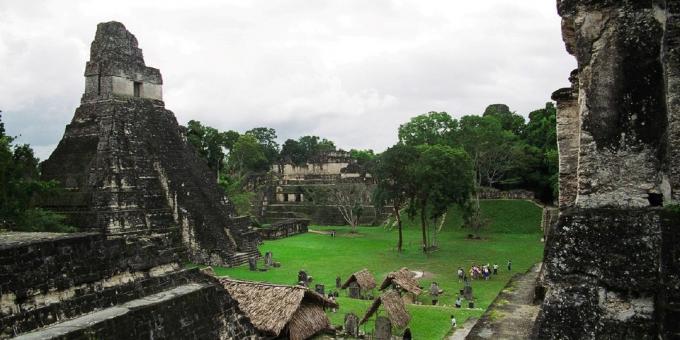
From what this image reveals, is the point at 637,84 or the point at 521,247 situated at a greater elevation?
the point at 637,84

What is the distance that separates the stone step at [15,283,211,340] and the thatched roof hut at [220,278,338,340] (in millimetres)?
3798

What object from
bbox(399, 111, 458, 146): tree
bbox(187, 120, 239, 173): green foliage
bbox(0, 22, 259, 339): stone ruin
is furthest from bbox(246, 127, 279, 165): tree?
bbox(0, 22, 259, 339): stone ruin

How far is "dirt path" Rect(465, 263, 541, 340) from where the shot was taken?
715 cm

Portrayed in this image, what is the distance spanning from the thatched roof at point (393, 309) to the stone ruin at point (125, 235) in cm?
499

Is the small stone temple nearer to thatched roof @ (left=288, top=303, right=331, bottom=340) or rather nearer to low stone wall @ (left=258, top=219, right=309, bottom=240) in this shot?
thatched roof @ (left=288, top=303, right=331, bottom=340)

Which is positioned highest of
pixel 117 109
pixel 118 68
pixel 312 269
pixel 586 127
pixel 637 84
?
pixel 118 68

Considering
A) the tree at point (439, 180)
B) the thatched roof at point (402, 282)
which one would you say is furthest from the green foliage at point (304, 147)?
the thatched roof at point (402, 282)

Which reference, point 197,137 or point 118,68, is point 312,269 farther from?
point 197,137

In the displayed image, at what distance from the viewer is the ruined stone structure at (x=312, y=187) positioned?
4322cm

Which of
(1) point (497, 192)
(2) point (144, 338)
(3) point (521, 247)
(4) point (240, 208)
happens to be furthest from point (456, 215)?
(2) point (144, 338)

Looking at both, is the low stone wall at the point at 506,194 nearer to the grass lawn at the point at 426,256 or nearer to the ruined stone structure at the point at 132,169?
the grass lawn at the point at 426,256

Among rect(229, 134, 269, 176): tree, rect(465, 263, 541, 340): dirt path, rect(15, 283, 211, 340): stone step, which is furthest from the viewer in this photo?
rect(229, 134, 269, 176): tree

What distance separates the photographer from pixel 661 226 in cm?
321

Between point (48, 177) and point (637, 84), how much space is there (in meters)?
23.5
